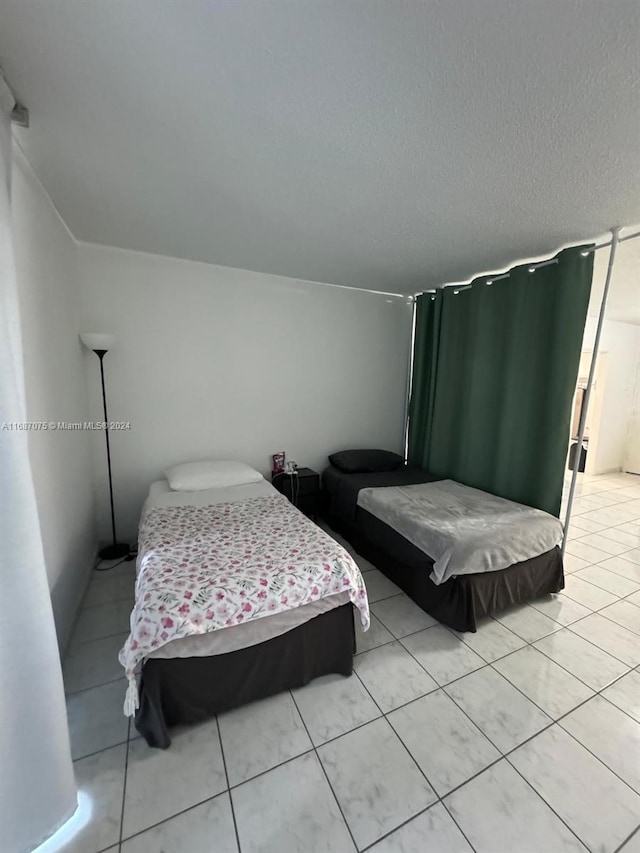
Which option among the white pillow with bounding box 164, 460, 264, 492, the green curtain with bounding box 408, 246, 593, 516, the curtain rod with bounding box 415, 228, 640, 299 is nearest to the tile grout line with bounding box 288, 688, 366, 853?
the white pillow with bounding box 164, 460, 264, 492

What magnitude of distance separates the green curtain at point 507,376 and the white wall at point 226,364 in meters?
0.70

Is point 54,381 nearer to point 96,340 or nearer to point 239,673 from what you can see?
point 96,340

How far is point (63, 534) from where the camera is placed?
195 centimetres

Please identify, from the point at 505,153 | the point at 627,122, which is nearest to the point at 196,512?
the point at 505,153

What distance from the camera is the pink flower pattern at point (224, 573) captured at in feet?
4.45

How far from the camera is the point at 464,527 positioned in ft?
7.25

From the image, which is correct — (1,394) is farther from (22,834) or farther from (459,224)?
(459,224)

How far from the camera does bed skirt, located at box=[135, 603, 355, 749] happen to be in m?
1.37

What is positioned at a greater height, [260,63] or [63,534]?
[260,63]

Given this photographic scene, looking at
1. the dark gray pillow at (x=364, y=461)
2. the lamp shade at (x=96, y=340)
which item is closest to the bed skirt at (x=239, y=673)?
the dark gray pillow at (x=364, y=461)

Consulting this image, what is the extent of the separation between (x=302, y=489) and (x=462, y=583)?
1642 millimetres

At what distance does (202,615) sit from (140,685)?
1.19 ft

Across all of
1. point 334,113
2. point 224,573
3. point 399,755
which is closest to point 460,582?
point 399,755

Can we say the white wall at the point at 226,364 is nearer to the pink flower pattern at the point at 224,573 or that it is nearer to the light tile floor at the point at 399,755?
the pink flower pattern at the point at 224,573
